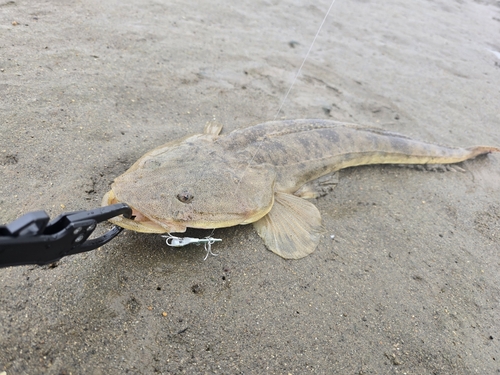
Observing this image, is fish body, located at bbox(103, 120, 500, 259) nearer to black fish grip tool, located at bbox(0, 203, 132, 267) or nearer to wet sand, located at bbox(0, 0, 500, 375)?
wet sand, located at bbox(0, 0, 500, 375)

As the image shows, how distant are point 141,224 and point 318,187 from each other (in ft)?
6.63

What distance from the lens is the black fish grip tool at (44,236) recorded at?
144cm

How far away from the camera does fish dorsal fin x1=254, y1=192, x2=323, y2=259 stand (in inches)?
113

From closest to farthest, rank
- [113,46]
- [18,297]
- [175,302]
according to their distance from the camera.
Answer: [18,297], [175,302], [113,46]

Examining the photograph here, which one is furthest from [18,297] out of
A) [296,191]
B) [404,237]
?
[404,237]

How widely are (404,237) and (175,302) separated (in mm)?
2332

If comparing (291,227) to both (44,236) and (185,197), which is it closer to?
(185,197)

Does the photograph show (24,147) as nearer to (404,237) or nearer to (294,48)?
(404,237)

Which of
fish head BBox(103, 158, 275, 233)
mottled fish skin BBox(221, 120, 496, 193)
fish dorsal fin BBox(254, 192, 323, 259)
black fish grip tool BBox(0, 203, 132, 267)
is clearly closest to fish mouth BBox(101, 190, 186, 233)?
fish head BBox(103, 158, 275, 233)

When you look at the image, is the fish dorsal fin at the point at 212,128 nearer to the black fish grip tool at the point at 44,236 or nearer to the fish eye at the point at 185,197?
the fish eye at the point at 185,197

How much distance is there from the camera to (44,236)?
5.16ft

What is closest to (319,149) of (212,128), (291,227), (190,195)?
(291,227)

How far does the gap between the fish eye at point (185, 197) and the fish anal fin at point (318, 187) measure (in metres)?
1.33

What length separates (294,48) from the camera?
20.4 feet
